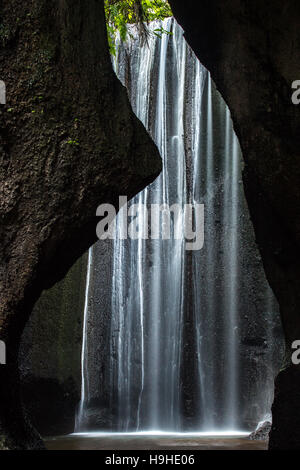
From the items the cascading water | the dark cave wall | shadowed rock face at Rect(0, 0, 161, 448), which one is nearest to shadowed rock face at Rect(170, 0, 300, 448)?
shadowed rock face at Rect(0, 0, 161, 448)

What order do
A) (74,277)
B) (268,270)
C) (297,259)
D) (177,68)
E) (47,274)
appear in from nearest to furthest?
(47,274) → (297,259) → (268,270) → (74,277) → (177,68)

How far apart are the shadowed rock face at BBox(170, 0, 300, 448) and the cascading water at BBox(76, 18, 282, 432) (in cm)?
469

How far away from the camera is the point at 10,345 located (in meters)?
3.82

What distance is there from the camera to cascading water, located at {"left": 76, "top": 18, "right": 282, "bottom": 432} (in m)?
9.52

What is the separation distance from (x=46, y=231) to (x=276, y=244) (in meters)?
2.39

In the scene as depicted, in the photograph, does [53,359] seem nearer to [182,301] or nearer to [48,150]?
[182,301]

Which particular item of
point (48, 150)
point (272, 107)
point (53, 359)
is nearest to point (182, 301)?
point (53, 359)

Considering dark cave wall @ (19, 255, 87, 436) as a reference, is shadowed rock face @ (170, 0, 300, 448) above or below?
above

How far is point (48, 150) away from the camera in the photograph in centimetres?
402

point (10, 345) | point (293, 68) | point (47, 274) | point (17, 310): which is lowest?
point (10, 345)

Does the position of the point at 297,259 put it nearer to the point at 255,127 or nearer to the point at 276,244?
the point at 276,244

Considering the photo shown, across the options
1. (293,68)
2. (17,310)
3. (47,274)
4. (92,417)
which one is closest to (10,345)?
(17,310)

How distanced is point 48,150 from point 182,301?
266 inches

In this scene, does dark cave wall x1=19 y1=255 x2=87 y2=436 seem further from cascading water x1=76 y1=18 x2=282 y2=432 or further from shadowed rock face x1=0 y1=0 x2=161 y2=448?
shadowed rock face x1=0 y1=0 x2=161 y2=448
